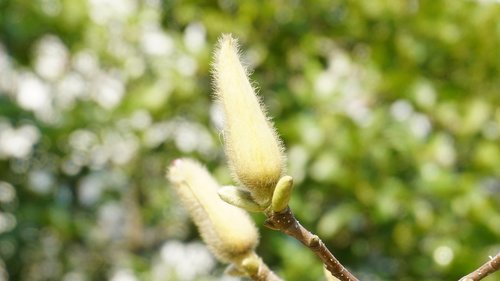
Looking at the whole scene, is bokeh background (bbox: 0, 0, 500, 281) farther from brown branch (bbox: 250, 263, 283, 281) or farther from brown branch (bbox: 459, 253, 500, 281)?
brown branch (bbox: 459, 253, 500, 281)

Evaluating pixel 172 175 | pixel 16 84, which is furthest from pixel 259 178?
pixel 16 84

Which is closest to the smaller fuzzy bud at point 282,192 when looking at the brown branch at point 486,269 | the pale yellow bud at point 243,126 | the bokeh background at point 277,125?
the pale yellow bud at point 243,126

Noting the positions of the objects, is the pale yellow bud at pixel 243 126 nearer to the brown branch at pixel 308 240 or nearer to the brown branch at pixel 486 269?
the brown branch at pixel 308 240

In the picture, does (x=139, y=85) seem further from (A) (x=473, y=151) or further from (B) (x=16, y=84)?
(A) (x=473, y=151)

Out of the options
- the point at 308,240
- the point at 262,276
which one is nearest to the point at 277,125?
the point at 262,276

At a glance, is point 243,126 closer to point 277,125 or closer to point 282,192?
point 282,192
